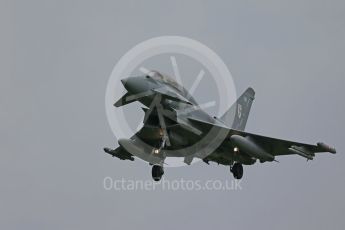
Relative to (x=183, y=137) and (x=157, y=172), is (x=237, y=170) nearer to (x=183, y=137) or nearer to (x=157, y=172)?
(x=183, y=137)

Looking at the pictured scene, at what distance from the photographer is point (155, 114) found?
34.8 meters

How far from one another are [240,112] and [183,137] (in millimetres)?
8120

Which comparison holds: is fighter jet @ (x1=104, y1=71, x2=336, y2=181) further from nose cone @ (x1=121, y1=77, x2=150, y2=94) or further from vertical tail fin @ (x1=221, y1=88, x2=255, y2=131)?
vertical tail fin @ (x1=221, y1=88, x2=255, y2=131)

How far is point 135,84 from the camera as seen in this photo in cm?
3344

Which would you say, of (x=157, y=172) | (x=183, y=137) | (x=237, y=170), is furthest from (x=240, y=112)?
(x=157, y=172)

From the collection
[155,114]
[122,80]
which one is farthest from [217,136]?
[122,80]

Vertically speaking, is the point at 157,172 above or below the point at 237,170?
below

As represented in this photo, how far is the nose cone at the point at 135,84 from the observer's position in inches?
1312

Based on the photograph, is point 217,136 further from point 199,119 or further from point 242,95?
point 242,95

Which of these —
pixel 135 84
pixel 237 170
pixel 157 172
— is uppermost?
pixel 135 84

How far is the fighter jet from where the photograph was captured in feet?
112

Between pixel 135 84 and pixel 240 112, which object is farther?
pixel 240 112

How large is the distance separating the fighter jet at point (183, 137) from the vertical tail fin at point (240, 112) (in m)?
3.19

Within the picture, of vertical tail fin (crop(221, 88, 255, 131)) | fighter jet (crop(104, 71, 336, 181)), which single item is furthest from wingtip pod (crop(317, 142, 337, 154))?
vertical tail fin (crop(221, 88, 255, 131))
